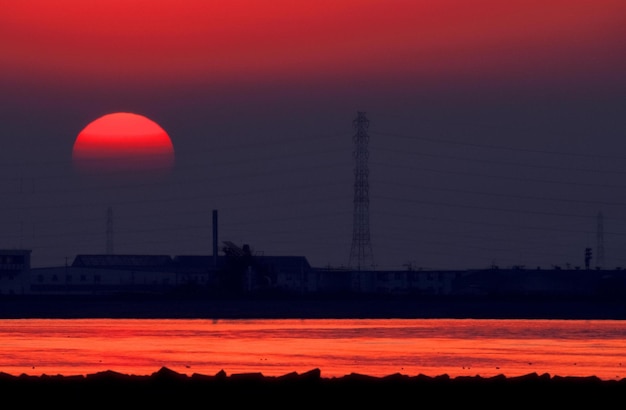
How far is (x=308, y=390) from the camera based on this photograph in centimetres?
3762

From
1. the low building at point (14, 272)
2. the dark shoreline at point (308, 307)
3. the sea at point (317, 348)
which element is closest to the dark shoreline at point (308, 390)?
the sea at point (317, 348)

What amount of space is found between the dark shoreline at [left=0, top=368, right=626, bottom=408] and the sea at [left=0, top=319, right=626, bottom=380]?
9.19 ft

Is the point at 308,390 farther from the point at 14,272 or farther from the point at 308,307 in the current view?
the point at 14,272

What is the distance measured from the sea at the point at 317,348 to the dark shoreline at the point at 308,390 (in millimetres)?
2802

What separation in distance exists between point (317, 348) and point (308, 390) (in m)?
30.1

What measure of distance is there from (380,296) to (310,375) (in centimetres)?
11493

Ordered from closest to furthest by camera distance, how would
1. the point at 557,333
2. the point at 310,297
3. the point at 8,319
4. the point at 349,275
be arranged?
the point at 557,333, the point at 8,319, the point at 310,297, the point at 349,275

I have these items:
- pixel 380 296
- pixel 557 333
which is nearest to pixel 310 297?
pixel 380 296

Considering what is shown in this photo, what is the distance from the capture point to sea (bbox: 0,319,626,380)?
53.5m

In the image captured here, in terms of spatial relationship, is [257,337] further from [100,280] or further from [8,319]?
[100,280]

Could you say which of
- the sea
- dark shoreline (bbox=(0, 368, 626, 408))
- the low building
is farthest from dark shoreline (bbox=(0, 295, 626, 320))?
dark shoreline (bbox=(0, 368, 626, 408))

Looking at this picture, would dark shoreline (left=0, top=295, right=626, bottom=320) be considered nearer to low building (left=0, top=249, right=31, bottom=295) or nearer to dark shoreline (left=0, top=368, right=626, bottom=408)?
low building (left=0, top=249, right=31, bottom=295)

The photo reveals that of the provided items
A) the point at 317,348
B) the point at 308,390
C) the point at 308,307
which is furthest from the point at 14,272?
the point at 308,390

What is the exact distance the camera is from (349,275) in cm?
18062
